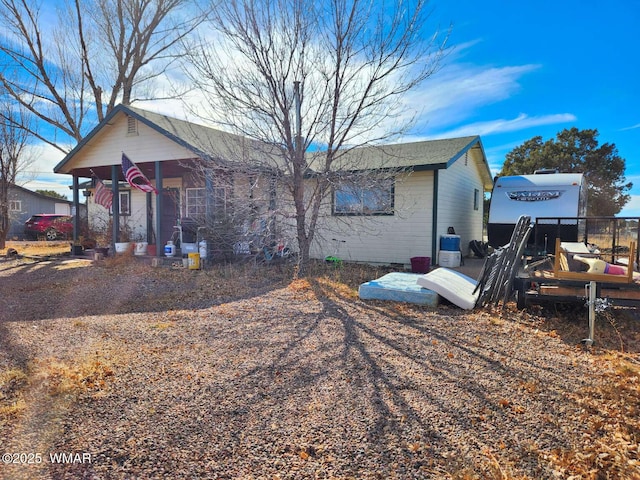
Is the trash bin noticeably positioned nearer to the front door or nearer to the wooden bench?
the wooden bench

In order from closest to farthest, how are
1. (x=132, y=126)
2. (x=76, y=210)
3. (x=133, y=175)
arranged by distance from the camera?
(x=133, y=175)
(x=132, y=126)
(x=76, y=210)

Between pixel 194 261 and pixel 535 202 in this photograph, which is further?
pixel 535 202

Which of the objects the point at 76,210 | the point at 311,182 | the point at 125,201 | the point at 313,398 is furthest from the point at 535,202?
the point at 125,201

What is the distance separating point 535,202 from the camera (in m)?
10.3

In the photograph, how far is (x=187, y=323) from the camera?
5.27 m

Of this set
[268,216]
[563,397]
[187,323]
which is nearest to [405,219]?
[268,216]

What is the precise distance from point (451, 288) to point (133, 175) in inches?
360

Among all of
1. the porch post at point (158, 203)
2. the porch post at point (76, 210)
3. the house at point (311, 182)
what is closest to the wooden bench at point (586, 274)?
the house at point (311, 182)

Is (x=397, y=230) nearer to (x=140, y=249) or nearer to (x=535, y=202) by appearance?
(x=535, y=202)

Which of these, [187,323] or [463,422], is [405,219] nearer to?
[187,323]

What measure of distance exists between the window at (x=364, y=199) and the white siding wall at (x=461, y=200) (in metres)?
1.42

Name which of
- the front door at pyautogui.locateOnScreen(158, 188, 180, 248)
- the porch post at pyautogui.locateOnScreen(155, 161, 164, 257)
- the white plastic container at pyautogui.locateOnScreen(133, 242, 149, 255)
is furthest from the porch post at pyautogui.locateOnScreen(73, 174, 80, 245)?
the porch post at pyautogui.locateOnScreen(155, 161, 164, 257)

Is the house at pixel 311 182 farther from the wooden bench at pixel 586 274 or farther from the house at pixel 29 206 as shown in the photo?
the house at pixel 29 206

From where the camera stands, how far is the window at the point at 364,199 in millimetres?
8562
